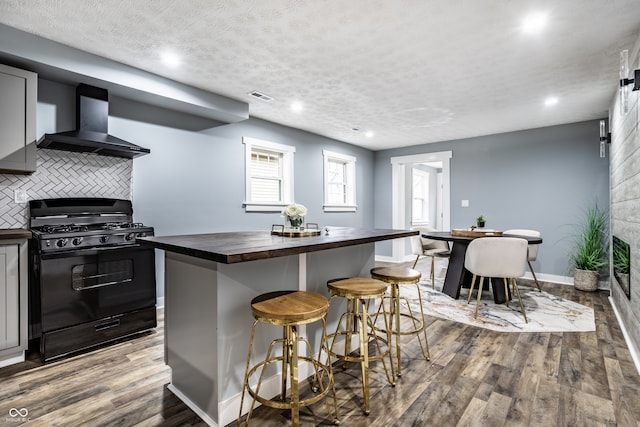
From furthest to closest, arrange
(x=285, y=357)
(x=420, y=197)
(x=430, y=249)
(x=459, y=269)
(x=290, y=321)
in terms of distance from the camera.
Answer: (x=420, y=197)
(x=430, y=249)
(x=459, y=269)
(x=285, y=357)
(x=290, y=321)

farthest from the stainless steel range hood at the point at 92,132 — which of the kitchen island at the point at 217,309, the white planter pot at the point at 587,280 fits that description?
the white planter pot at the point at 587,280

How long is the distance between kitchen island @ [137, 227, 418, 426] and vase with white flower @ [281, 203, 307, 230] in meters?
0.32

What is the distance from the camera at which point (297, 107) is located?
4.12 meters

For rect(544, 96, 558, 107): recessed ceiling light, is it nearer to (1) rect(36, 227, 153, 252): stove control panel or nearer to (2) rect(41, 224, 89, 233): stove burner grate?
(1) rect(36, 227, 153, 252): stove control panel

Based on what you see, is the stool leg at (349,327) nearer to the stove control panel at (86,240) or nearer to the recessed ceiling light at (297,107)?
the stove control panel at (86,240)

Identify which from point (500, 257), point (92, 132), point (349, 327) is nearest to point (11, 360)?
point (92, 132)

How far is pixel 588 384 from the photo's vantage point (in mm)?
1976

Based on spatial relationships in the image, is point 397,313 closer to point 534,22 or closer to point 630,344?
point 630,344

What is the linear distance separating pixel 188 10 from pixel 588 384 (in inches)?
140

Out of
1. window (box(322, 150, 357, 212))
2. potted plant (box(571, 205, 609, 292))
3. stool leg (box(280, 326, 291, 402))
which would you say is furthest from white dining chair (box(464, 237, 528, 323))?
window (box(322, 150, 357, 212))

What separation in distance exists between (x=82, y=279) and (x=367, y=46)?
2932 mm

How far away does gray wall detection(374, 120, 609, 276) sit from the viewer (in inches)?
183

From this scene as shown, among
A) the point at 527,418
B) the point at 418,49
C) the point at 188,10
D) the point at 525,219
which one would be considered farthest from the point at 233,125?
the point at 525,219

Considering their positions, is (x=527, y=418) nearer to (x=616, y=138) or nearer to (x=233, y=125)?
(x=616, y=138)
